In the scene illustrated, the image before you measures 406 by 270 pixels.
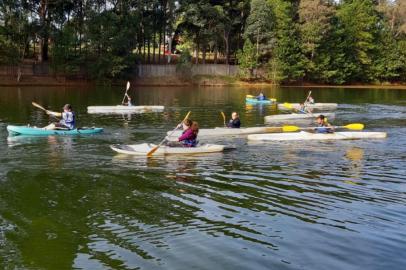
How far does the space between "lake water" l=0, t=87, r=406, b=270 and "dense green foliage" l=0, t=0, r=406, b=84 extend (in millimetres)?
49746

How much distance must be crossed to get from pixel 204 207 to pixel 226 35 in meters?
70.5

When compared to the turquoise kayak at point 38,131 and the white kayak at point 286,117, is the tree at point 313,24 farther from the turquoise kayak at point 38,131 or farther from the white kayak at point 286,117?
the turquoise kayak at point 38,131

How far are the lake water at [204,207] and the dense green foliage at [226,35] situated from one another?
163 feet

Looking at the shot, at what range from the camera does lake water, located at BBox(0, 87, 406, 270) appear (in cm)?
1016

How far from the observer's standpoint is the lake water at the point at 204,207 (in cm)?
1016

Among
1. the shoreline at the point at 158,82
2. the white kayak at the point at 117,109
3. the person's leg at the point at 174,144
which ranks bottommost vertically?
the person's leg at the point at 174,144

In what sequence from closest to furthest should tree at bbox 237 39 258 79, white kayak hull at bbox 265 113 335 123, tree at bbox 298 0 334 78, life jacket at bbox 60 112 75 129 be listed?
1. life jacket at bbox 60 112 75 129
2. white kayak hull at bbox 265 113 335 123
3. tree at bbox 298 0 334 78
4. tree at bbox 237 39 258 79

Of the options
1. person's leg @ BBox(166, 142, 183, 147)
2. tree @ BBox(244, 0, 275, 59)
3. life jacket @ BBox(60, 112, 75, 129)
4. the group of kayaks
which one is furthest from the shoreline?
person's leg @ BBox(166, 142, 183, 147)

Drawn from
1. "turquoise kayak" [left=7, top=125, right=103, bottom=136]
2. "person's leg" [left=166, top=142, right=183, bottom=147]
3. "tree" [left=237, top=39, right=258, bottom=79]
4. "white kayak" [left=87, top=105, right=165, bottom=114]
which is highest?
"tree" [left=237, top=39, right=258, bottom=79]

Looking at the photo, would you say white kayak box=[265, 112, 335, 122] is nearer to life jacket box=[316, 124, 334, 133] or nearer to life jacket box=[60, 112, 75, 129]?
life jacket box=[316, 124, 334, 133]

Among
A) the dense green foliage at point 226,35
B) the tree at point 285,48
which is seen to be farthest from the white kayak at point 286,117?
the tree at point 285,48

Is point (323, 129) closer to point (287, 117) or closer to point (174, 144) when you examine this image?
point (174, 144)

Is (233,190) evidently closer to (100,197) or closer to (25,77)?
(100,197)

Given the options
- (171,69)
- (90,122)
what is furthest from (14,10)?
(90,122)
